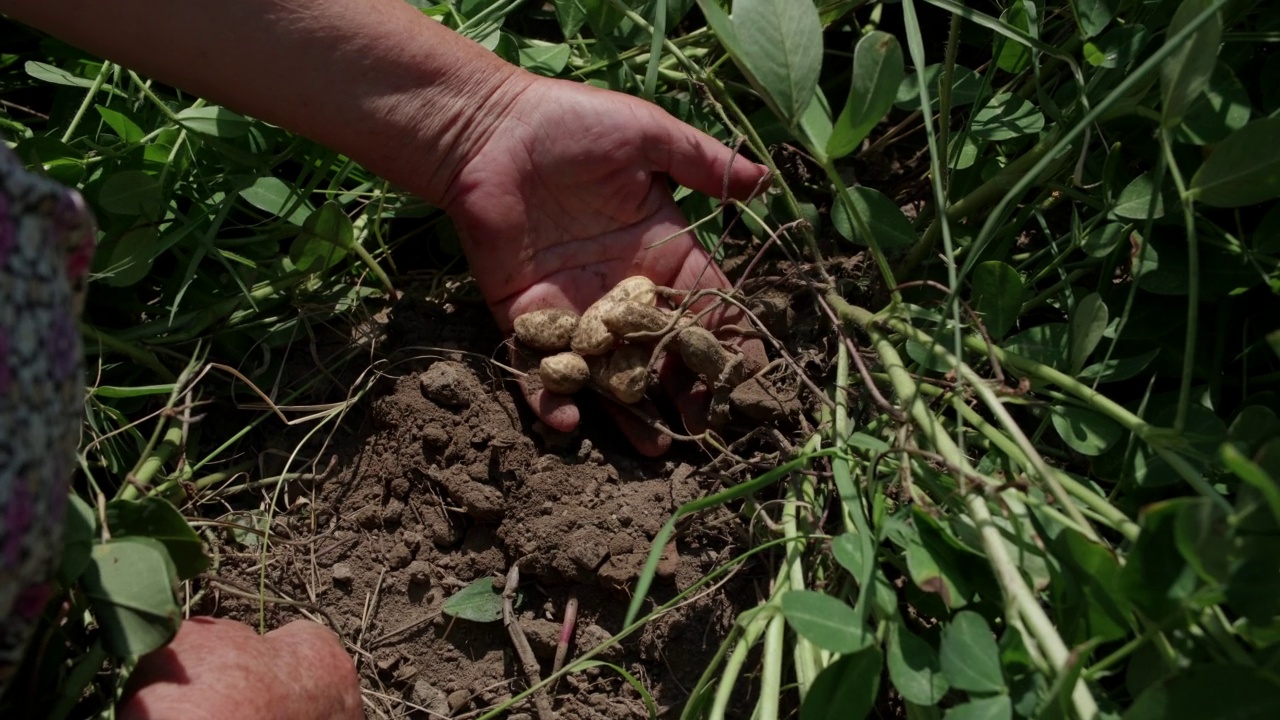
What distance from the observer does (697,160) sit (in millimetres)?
1512

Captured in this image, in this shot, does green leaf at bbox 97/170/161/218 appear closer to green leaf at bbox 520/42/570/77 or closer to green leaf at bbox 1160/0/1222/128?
green leaf at bbox 520/42/570/77

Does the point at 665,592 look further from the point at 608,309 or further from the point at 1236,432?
the point at 1236,432

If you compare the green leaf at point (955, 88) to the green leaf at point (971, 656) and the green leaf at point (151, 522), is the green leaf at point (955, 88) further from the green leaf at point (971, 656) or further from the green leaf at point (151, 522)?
the green leaf at point (151, 522)

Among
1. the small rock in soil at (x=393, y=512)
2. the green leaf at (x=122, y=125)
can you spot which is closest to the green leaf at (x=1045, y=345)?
the small rock in soil at (x=393, y=512)

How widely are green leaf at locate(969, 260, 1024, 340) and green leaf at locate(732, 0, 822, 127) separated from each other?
0.30 metres

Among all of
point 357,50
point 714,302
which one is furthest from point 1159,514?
point 357,50

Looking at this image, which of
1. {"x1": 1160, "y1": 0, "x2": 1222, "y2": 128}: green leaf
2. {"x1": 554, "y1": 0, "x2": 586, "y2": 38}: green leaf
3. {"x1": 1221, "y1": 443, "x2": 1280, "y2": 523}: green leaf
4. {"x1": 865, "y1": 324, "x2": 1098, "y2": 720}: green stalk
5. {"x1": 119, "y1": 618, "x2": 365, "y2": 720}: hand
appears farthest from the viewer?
{"x1": 554, "y1": 0, "x2": 586, "y2": 38}: green leaf

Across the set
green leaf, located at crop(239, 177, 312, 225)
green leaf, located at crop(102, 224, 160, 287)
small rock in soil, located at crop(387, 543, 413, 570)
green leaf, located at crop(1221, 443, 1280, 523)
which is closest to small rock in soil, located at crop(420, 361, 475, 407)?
small rock in soil, located at crop(387, 543, 413, 570)

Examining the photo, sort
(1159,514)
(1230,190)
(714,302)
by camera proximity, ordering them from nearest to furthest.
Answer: (1159,514)
(1230,190)
(714,302)

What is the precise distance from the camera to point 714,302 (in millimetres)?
1551

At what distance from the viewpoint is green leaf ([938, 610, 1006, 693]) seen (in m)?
0.87

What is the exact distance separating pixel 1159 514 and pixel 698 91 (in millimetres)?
1078

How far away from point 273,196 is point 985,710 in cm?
121

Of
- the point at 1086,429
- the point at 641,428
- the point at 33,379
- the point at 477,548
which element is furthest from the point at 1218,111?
the point at 33,379
